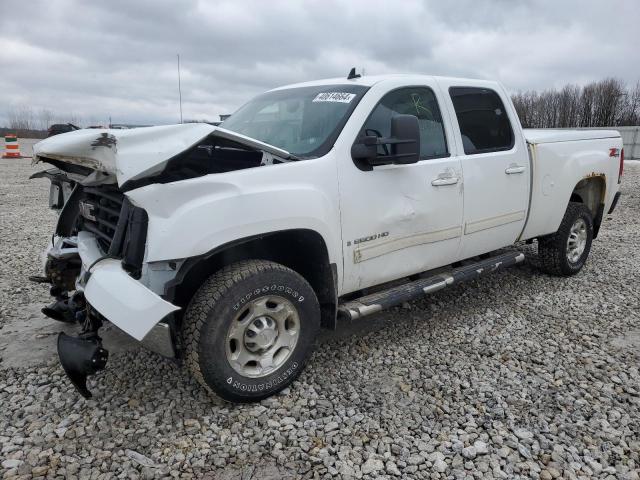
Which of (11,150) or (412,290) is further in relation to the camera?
(11,150)

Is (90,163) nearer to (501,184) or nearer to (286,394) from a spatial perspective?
(286,394)

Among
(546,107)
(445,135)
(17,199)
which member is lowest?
(17,199)

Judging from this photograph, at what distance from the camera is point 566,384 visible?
332 centimetres

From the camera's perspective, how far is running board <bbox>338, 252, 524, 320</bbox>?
3.41 m

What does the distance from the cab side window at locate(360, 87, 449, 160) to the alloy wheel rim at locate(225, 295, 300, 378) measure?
1.41m

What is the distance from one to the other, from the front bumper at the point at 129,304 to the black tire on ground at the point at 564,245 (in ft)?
13.9

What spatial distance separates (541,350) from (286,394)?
6.52 feet

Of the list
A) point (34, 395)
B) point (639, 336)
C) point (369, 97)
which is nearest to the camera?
point (34, 395)

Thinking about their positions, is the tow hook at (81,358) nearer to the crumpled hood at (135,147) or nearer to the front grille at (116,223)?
the front grille at (116,223)

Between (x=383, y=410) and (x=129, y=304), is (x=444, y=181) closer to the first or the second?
(x=383, y=410)

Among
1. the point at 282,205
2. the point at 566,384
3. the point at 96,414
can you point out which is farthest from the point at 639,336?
the point at 96,414

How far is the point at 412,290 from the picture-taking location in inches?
147

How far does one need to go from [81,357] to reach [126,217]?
0.81 m

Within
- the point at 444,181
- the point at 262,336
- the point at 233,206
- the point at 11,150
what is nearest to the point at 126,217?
the point at 233,206
